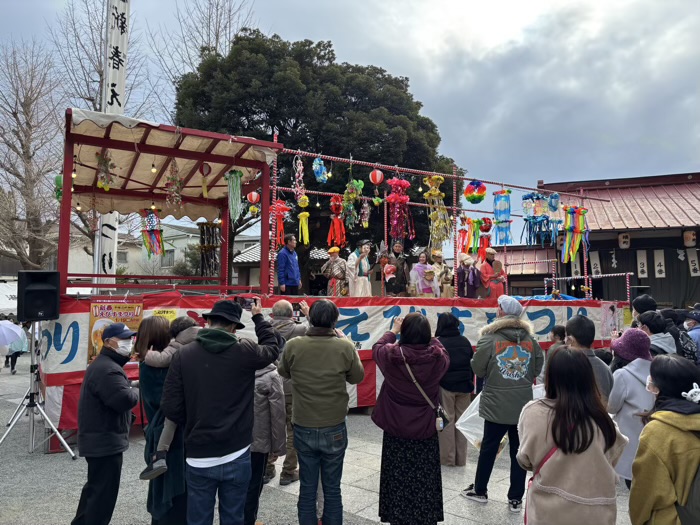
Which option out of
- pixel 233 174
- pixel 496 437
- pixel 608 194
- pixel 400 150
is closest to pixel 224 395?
pixel 496 437

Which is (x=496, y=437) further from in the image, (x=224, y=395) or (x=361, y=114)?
(x=361, y=114)

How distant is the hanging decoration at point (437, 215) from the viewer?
10.5m

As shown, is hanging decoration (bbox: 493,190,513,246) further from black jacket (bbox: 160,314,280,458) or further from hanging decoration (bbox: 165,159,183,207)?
black jacket (bbox: 160,314,280,458)

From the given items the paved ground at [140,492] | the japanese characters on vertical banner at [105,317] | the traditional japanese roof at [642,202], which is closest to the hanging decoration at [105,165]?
the japanese characters on vertical banner at [105,317]

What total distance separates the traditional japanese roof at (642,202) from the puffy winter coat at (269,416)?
15.0 m

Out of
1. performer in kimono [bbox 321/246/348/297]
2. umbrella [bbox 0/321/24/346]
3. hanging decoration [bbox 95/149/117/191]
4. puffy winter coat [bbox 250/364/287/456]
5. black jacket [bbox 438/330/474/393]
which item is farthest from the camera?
umbrella [bbox 0/321/24/346]

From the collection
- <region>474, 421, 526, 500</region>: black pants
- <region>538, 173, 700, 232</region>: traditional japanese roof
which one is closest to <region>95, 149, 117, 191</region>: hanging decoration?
<region>474, 421, 526, 500</region>: black pants

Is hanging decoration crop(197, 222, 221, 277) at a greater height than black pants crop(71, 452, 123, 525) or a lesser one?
greater

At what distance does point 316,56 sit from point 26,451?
15890mm

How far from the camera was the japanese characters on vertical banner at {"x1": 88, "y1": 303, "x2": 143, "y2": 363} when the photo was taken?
600 cm

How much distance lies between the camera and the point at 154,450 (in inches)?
129

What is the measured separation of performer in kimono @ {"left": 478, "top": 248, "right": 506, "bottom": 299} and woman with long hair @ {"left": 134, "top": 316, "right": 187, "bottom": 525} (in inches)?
300

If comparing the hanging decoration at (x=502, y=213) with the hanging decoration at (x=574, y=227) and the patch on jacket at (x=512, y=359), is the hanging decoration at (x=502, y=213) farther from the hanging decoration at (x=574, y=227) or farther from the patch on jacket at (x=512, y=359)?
the patch on jacket at (x=512, y=359)

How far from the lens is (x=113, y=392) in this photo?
3.18m
